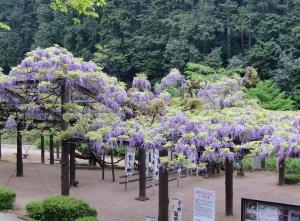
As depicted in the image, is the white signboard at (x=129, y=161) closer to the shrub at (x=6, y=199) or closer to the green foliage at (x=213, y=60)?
the shrub at (x=6, y=199)

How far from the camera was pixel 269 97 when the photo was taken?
30.7 metres

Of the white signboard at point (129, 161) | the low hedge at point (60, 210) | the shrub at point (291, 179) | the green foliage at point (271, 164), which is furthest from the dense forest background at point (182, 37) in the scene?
the low hedge at point (60, 210)

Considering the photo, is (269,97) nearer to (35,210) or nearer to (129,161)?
(129,161)

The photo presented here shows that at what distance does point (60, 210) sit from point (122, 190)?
5.93 m

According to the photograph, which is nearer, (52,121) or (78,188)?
(52,121)

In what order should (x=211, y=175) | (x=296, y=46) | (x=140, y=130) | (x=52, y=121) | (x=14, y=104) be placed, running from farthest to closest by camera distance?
1. (x=296, y=46)
2. (x=211, y=175)
3. (x=14, y=104)
4. (x=52, y=121)
5. (x=140, y=130)

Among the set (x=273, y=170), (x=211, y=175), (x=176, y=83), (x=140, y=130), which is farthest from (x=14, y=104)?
(x=273, y=170)

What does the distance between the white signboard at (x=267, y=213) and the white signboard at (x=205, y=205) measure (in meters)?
0.81

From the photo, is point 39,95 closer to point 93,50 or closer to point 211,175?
point 211,175

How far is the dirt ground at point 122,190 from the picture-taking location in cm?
1257

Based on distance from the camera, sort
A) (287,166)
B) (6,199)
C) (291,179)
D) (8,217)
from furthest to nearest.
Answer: (287,166) → (291,179) → (6,199) → (8,217)

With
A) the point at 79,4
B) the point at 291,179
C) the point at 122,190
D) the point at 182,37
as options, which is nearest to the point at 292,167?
the point at 291,179

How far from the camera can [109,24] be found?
44562 millimetres

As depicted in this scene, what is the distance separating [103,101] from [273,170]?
35.4 feet
